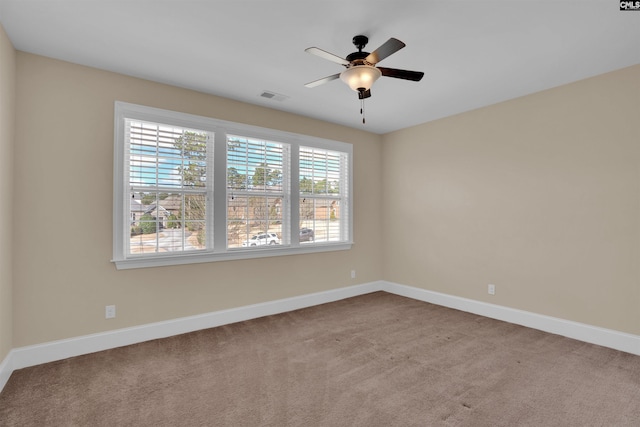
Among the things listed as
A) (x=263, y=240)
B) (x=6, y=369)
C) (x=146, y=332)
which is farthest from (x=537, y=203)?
(x=6, y=369)

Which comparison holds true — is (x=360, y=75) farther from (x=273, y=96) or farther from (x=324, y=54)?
(x=273, y=96)

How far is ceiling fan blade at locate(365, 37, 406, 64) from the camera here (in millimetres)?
1976

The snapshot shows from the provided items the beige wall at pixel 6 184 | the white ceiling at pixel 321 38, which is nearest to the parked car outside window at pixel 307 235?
the white ceiling at pixel 321 38

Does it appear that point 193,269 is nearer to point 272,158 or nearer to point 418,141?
point 272,158

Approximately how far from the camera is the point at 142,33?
8.09 ft

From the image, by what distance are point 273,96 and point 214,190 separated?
1310mm

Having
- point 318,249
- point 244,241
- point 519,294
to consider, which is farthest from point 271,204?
point 519,294

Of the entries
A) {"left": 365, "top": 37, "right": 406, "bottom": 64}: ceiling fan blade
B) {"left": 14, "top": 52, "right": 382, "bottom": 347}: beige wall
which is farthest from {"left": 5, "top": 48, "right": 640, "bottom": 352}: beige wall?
{"left": 365, "top": 37, "right": 406, "bottom": 64}: ceiling fan blade

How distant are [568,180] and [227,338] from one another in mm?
3998

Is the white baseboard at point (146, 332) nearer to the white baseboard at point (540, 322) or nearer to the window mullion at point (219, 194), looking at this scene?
the window mullion at point (219, 194)

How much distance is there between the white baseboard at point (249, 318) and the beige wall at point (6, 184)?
216mm

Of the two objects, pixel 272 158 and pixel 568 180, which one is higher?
pixel 272 158

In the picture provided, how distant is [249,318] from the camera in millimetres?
3926

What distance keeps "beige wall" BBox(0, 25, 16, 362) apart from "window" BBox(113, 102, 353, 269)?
0.73 m
